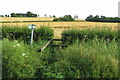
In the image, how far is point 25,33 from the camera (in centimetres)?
629

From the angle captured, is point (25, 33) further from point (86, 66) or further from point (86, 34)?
point (86, 66)

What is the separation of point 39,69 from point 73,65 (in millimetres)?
870

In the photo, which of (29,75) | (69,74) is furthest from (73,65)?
(29,75)

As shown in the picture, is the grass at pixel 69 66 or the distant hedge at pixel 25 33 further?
the distant hedge at pixel 25 33

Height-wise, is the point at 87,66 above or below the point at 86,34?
below

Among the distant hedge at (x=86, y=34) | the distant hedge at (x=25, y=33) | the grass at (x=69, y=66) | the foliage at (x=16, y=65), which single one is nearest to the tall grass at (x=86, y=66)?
the grass at (x=69, y=66)

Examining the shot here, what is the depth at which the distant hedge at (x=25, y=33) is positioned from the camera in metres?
6.26

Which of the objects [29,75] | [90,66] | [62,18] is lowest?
[29,75]

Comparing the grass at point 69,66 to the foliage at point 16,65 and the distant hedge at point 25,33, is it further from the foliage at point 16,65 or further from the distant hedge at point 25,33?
the distant hedge at point 25,33

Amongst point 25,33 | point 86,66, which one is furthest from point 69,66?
point 25,33

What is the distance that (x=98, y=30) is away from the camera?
595 cm

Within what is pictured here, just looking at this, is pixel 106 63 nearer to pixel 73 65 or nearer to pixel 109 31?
pixel 73 65

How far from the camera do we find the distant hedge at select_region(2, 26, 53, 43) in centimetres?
626

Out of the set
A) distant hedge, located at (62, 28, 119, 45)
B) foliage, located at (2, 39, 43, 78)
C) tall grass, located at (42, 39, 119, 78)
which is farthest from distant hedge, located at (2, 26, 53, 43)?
tall grass, located at (42, 39, 119, 78)
